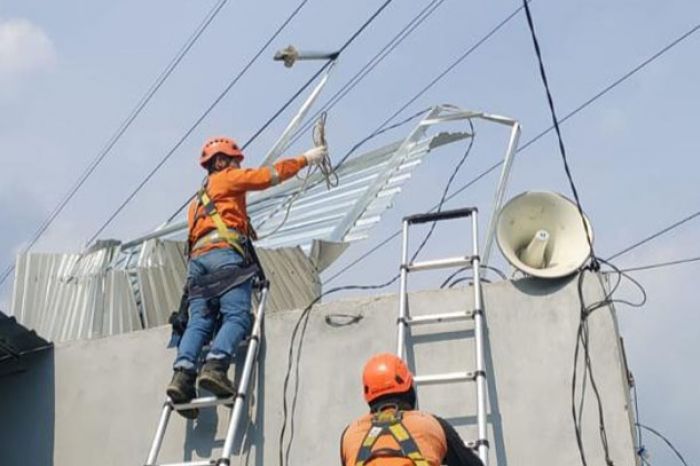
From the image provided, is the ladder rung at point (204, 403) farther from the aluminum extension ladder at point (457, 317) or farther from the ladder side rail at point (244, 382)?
the aluminum extension ladder at point (457, 317)

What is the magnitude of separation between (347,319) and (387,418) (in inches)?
83.6

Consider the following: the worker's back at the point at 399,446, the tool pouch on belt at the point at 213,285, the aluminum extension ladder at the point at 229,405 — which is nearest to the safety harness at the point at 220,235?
the tool pouch on belt at the point at 213,285

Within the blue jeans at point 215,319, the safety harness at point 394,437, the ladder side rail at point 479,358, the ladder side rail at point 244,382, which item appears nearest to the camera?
the safety harness at point 394,437

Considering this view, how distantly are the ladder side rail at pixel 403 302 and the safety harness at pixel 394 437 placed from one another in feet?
5.16

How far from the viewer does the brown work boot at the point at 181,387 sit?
6555 millimetres

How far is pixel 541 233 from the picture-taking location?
21.4ft

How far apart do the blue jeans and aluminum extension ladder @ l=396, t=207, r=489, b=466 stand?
928mm

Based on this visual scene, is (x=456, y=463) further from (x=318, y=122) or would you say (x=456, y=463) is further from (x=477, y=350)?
(x=318, y=122)

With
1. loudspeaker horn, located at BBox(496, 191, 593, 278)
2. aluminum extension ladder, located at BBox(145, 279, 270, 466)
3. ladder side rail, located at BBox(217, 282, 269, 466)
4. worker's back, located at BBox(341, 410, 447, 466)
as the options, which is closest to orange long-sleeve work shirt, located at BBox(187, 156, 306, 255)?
ladder side rail, located at BBox(217, 282, 269, 466)

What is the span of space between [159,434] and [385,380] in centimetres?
212

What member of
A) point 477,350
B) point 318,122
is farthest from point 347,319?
point 318,122

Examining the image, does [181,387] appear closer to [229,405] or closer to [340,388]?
[229,405]

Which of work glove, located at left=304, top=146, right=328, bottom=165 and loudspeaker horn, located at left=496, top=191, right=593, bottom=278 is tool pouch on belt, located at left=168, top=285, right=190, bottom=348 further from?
loudspeaker horn, located at left=496, top=191, right=593, bottom=278

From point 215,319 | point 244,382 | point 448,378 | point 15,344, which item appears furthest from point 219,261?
point 15,344
